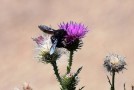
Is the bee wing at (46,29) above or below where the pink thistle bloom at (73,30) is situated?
below

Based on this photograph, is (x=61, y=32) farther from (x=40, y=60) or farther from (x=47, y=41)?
(x=40, y=60)

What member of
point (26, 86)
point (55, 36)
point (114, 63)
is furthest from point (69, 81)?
point (114, 63)

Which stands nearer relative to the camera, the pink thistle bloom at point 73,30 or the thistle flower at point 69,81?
the thistle flower at point 69,81

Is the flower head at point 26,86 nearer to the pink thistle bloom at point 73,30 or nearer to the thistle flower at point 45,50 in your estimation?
the thistle flower at point 45,50

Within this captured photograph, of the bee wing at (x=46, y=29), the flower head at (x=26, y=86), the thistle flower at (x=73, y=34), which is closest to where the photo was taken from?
the bee wing at (x=46, y=29)

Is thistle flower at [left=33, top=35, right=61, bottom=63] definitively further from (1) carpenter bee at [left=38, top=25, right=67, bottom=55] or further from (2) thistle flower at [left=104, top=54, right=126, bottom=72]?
(2) thistle flower at [left=104, top=54, right=126, bottom=72]

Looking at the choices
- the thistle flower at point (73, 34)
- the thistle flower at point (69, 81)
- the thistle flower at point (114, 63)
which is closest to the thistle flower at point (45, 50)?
the thistle flower at point (73, 34)

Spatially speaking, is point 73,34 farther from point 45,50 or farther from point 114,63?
point 114,63

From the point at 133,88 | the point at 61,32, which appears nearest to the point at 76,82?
the point at 61,32
